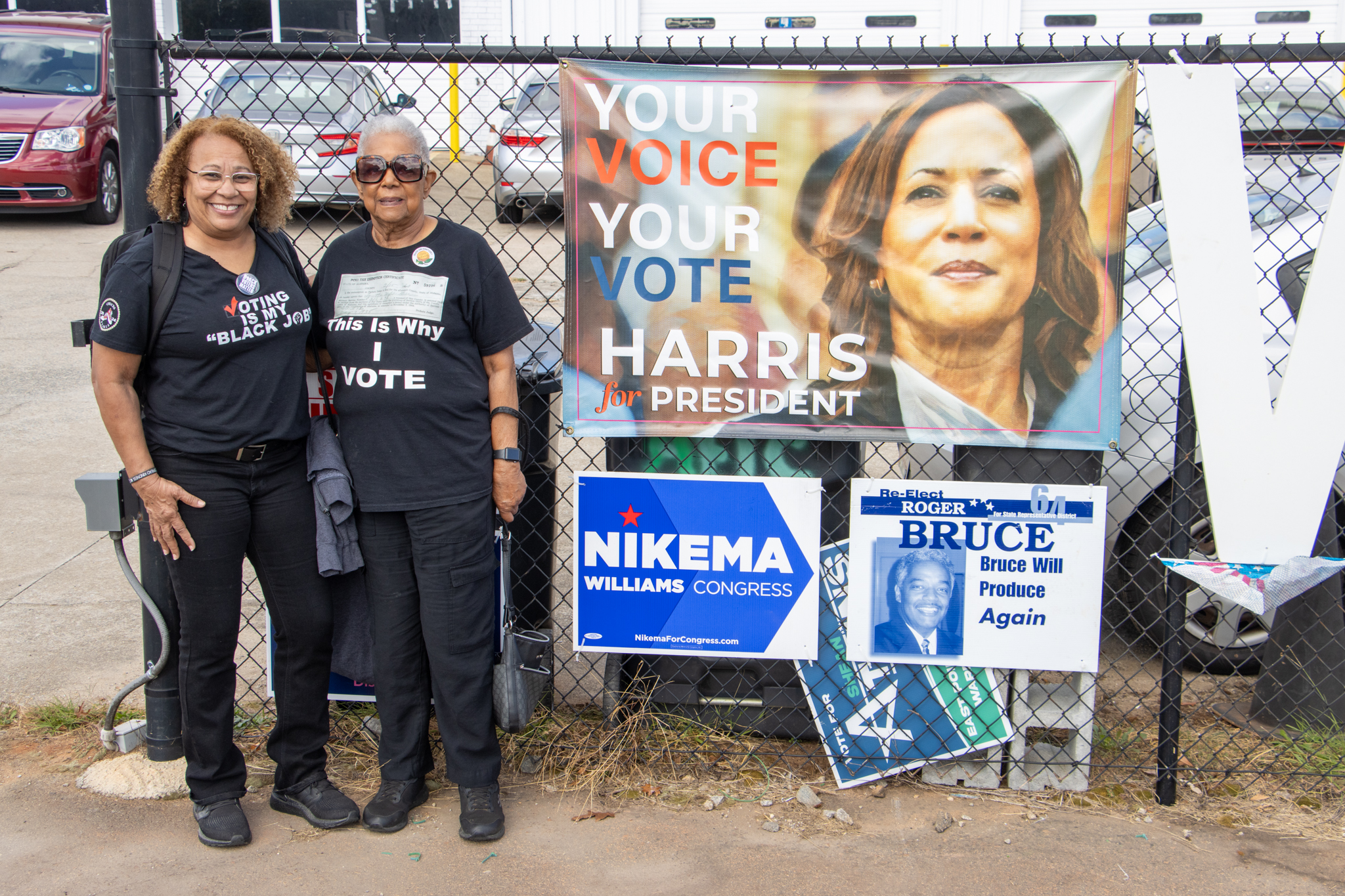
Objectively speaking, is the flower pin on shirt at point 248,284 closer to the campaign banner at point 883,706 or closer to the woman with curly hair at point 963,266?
the woman with curly hair at point 963,266

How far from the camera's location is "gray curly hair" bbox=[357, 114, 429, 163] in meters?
2.86

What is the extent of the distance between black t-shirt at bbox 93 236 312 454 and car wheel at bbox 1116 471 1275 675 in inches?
114

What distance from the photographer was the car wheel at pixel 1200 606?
3924 millimetres

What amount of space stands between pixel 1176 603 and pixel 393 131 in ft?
8.27

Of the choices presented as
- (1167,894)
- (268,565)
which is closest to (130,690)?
(268,565)

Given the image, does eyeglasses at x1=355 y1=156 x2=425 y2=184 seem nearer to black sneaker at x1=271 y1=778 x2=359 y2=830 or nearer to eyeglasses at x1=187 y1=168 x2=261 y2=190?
eyeglasses at x1=187 y1=168 x2=261 y2=190

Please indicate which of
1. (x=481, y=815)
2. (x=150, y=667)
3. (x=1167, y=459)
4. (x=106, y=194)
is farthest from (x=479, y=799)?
(x=106, y=194)

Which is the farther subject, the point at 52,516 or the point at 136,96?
the point at 52,516

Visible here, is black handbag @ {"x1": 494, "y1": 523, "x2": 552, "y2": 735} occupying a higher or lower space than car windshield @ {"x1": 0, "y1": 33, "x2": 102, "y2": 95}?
lower

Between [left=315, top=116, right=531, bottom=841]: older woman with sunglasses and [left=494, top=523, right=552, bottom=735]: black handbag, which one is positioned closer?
[left=315, top=116, right=531, bottom=841]: older woman with sunglasses

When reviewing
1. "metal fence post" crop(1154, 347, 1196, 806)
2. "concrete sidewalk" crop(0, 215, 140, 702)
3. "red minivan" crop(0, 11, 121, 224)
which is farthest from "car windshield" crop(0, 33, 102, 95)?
"metal fence post" crop(1154, 347, 1196, 806)

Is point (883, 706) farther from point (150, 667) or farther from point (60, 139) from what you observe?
point (60, 139)

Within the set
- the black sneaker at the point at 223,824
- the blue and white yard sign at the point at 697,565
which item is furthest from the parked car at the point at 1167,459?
the black sneaker at the point at 223,824

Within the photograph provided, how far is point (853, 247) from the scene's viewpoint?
10.0 ft
